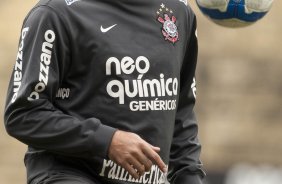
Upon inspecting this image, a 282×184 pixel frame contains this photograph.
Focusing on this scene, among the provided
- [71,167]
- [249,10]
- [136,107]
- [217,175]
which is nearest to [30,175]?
[71,167]

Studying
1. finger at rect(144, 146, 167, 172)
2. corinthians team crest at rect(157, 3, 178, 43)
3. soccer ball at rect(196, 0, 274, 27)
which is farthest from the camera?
soccer ball at rect(196, 0, 274, 27)

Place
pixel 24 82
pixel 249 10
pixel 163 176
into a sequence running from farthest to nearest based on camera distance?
pixel 249 10
pixel 163 176
pixel 24 82

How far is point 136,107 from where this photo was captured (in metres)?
5.11

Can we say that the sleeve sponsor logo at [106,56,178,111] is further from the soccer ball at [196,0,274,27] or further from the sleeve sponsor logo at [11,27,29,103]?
the soccer ball at [196,0,274,27]

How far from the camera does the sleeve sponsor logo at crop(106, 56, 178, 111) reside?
5.08 meters

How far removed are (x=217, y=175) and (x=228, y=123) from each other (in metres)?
0.73

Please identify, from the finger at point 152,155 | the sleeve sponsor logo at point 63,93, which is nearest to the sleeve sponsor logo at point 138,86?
the sleeve sponsor logo at point 63,93

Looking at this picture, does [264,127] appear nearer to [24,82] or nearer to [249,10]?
[249,10]

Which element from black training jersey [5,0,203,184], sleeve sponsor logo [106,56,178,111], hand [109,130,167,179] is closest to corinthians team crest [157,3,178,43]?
black training jersey [5,0,203,184]

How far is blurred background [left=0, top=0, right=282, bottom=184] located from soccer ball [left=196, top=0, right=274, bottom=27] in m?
7.04

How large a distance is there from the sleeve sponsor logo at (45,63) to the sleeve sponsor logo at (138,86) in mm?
250

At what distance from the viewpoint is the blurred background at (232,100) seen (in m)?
12.9

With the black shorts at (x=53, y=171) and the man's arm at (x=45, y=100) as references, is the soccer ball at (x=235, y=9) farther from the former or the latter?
the black shorts at (x=53, y=171)

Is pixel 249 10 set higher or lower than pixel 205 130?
higher
